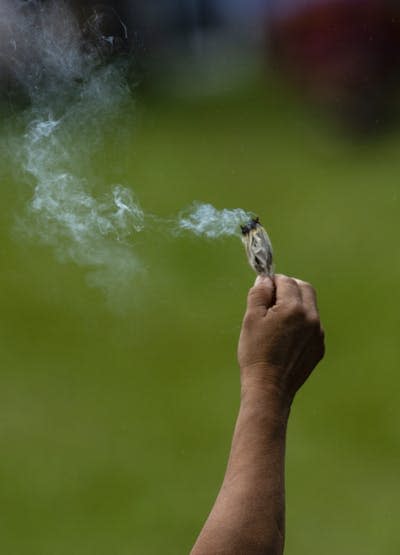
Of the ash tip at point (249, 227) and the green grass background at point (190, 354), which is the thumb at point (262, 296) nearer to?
the ash tip at point (249, 227)

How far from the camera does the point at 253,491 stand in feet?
1.89

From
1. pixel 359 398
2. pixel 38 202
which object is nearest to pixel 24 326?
pixel 38 202

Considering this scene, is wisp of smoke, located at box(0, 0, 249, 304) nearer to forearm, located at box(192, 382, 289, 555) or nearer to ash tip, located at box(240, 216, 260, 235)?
ash tip, located at box(240, 216, 260, 235)

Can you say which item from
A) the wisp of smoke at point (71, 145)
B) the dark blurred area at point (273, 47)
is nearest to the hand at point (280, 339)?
the wisp of smoke at point (71, 145)

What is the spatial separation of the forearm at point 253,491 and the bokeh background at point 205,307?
840 mm

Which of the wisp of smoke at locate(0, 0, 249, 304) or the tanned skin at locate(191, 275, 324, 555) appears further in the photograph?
the wisp of smoke at locate(0, 0, 249, 304)

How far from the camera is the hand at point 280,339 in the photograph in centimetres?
65

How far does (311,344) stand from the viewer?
0.68 m

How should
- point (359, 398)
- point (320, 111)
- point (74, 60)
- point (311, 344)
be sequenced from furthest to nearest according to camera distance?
point (320, 111), point (74, 60), point (359, 398), point (311, 344)

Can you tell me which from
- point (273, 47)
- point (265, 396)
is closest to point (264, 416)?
point (265, 396)

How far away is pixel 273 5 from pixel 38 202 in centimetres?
85

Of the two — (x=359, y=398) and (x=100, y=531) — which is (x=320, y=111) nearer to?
(x=359, y=398)

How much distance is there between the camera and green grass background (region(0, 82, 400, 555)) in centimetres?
139

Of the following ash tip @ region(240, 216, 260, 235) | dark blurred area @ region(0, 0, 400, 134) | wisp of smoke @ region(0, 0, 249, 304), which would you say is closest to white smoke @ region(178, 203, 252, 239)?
wisp of smoke @ region(0, 0, 249, 304)
